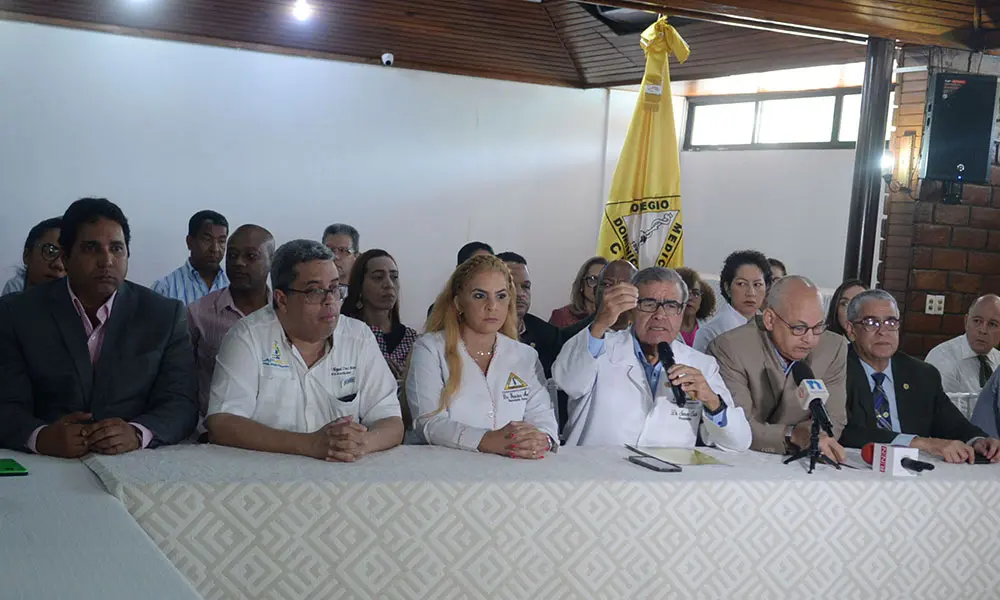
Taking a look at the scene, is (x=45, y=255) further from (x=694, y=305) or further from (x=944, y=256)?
(x=944, y=256)

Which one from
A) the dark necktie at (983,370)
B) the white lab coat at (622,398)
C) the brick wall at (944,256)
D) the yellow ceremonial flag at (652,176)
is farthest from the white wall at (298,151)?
the white lab coat at (622,398)

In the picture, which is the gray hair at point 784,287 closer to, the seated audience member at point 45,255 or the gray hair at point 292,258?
the gray hair at point 292,258

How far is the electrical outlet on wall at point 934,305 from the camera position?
569cm

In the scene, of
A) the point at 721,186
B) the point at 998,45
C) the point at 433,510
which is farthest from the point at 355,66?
the point at 433,510

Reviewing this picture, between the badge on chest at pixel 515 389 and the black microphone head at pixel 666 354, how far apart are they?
1.41 feet

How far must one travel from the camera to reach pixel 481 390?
2859mm

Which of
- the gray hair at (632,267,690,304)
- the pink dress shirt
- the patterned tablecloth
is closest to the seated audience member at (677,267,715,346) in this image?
the gray hair at (632,267,690,304)

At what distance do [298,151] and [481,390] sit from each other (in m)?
4.49

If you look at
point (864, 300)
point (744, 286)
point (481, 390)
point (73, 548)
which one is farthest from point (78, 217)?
point (744, 286)

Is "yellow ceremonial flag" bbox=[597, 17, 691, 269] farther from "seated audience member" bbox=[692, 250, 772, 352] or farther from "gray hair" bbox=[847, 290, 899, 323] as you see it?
"gray hair" bbox=[847, 290, 899, 323]

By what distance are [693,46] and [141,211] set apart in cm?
403

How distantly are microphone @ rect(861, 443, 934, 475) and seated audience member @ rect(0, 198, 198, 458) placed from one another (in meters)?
1.84

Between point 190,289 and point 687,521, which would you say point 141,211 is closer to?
point 190,289

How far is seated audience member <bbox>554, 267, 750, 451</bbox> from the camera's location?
2.97m
